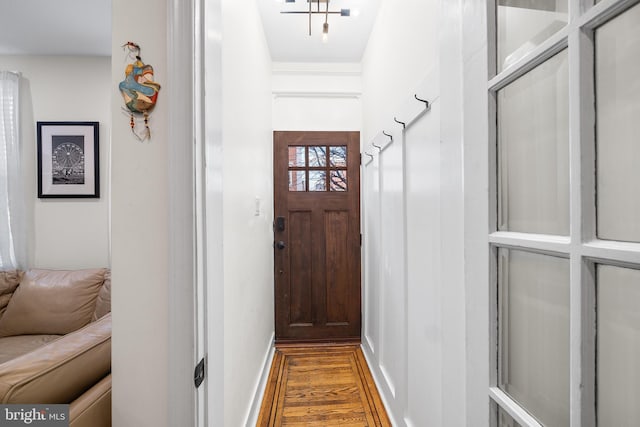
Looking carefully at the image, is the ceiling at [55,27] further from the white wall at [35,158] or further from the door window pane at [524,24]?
the door window pane at [524,24]

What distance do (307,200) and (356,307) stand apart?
1123 millimetres

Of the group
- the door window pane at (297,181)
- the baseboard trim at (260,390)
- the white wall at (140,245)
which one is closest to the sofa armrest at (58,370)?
Result: the white wall at (140,245)

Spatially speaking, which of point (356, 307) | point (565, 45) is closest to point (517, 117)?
point (565, 45)

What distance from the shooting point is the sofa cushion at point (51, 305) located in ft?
6.37

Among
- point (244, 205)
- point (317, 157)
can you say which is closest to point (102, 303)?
point (244, 205)

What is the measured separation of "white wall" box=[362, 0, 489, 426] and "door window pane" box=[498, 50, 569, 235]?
42 millimetres

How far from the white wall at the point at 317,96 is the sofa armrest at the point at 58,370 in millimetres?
2254

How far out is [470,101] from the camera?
0.65 meters

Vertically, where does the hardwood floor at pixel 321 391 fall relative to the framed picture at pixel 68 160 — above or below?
below

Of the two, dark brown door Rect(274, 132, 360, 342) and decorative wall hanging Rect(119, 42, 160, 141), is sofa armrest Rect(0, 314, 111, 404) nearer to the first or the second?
decorative wall hanging Rect(119, 42, 160, 141)

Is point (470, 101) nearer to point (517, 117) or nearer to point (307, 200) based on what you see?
point (517, 117)

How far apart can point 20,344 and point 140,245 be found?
197 cm

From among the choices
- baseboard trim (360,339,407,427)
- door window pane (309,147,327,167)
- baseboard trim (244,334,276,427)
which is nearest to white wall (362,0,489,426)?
baseboard trim (360,339,407,427)

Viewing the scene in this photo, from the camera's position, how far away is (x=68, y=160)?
236 cm
